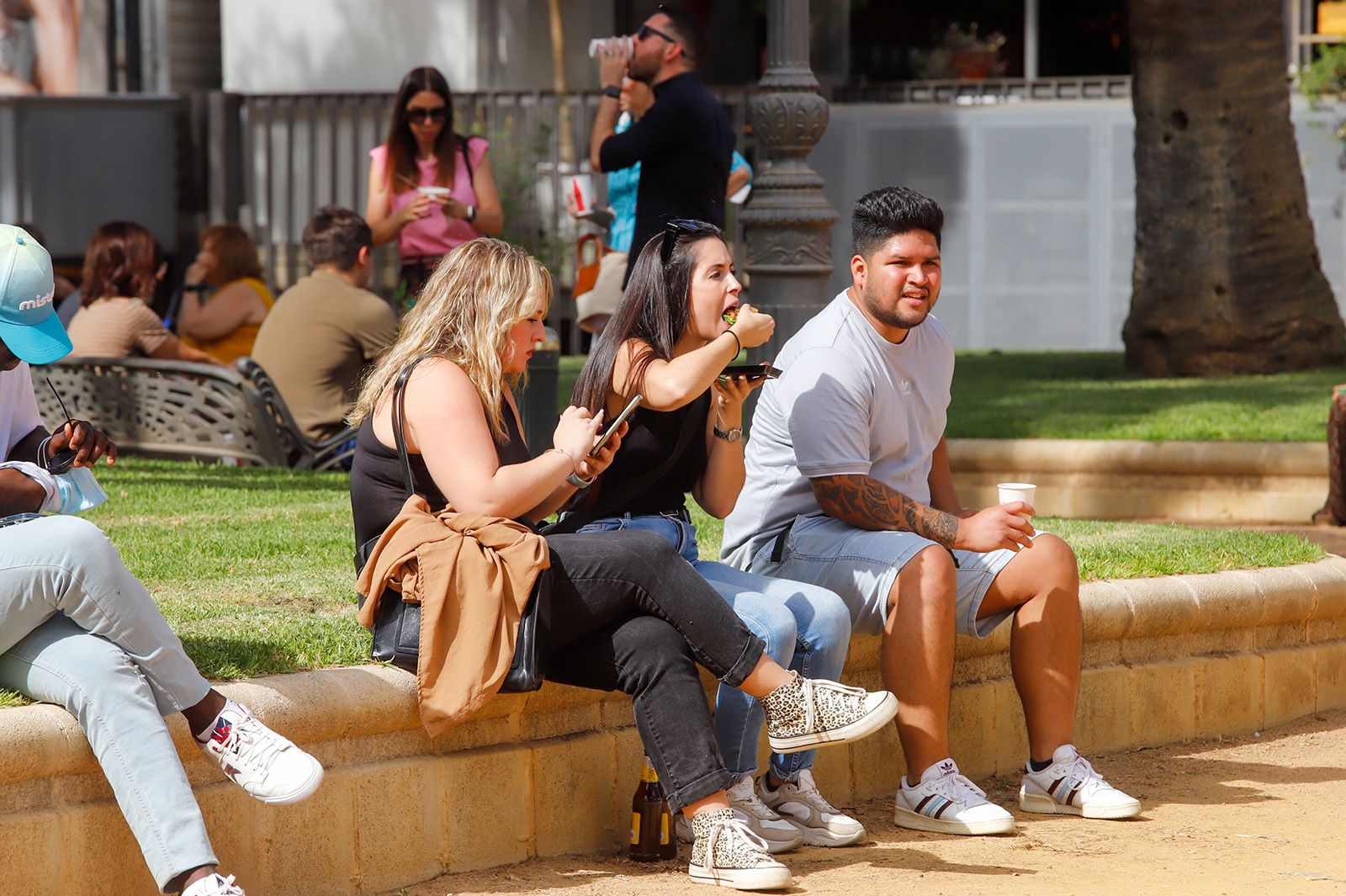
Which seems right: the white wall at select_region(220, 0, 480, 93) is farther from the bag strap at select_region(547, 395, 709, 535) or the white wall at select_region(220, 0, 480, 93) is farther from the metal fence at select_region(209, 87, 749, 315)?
the bag strap at select_region(547, 395, 709, 535)

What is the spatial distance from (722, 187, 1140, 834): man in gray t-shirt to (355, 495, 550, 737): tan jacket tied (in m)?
1.04

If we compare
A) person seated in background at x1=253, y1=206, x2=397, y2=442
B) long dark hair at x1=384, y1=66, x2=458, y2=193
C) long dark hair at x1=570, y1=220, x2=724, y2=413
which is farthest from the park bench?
long dark hair at x1=570, y1=220, x2=724, y2=413

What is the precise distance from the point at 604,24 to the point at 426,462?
13.6 metres

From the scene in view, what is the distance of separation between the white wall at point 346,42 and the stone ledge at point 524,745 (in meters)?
11.2

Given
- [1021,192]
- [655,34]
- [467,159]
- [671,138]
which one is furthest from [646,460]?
[1021,192]

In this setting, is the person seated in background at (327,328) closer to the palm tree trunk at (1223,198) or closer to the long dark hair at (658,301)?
the long dark hair at (658,301)

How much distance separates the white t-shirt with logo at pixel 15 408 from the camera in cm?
381

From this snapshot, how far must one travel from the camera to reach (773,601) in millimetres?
4246

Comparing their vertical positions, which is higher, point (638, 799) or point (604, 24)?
point (604, 24)

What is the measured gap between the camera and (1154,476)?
29.4 ft

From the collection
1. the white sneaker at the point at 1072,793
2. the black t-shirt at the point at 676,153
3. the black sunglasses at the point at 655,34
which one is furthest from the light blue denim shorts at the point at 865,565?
the black sunglasses at the point at 655,34

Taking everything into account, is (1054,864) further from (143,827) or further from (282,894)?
(143,827)

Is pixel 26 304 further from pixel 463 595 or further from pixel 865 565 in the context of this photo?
pixel 865 565

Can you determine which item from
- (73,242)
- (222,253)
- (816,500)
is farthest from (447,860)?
(73,242)
